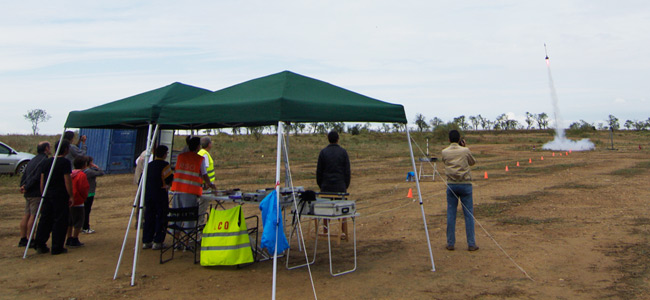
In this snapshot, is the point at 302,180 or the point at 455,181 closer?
the point at 455,181

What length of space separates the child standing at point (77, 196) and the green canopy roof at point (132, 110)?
71 centimetres

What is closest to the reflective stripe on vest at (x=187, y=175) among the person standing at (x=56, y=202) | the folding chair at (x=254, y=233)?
the folding chair at (x=254, y=233)

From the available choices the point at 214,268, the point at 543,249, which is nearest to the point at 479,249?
the point at 543,249

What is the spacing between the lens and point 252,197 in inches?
258

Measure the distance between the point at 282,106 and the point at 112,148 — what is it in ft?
62.3

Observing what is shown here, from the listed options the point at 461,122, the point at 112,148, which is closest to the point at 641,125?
the point at 461,122

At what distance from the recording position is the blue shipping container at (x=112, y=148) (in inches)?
858

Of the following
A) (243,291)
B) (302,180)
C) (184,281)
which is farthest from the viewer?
(302,180)

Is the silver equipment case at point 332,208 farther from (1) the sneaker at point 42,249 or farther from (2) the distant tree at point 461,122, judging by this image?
(2) the distant tree at point 461,122

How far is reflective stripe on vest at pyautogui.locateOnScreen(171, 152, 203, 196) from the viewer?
7.06m

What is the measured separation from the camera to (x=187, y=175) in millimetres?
7086

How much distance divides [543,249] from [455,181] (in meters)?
1.70

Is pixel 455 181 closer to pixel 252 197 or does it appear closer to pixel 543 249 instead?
pixel 543 249

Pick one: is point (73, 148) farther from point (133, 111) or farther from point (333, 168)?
point (333, 168)
